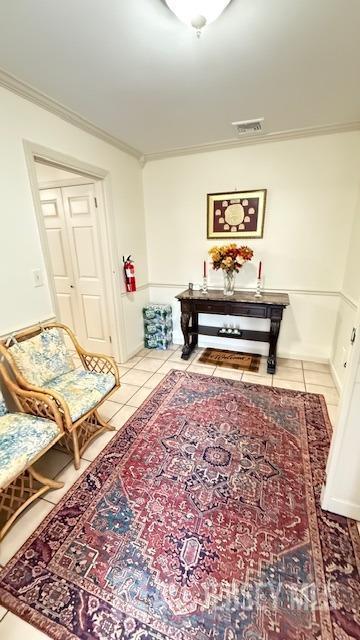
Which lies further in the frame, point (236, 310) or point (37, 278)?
point (236, 310)

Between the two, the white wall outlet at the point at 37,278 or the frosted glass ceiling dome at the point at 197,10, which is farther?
the white wall outlet at the point at 37,278

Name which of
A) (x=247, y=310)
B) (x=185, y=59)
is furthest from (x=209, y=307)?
(x=185, y=59)

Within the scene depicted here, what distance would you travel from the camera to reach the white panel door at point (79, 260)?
2918 mm

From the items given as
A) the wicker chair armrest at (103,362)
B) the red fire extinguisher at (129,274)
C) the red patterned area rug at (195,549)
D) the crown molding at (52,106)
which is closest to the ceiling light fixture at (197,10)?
the crown molding at (52,106)

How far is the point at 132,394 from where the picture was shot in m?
2.60

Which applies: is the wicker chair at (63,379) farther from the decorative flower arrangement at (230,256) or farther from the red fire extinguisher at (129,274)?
the decorative flower arrangement at (230,256)

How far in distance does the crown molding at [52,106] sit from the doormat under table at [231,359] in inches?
103

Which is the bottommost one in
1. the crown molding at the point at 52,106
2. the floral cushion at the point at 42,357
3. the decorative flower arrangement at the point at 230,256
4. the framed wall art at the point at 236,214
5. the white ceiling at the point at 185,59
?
the floral cushion at the point at 42,357

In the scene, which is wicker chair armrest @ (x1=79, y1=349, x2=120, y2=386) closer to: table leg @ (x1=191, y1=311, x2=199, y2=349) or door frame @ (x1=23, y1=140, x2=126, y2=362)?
door frame @ (x1=23, y1=140, x2=126, y2=362)

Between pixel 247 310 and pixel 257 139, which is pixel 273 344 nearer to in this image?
pixel 247 310

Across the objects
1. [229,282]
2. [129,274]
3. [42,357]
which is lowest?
[42,357]

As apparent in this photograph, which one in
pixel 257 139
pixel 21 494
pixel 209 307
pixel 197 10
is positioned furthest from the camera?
pixel 209 307

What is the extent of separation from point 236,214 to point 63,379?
254 cm

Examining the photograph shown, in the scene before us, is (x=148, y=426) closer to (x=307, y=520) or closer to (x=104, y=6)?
(x=307, y=520)
